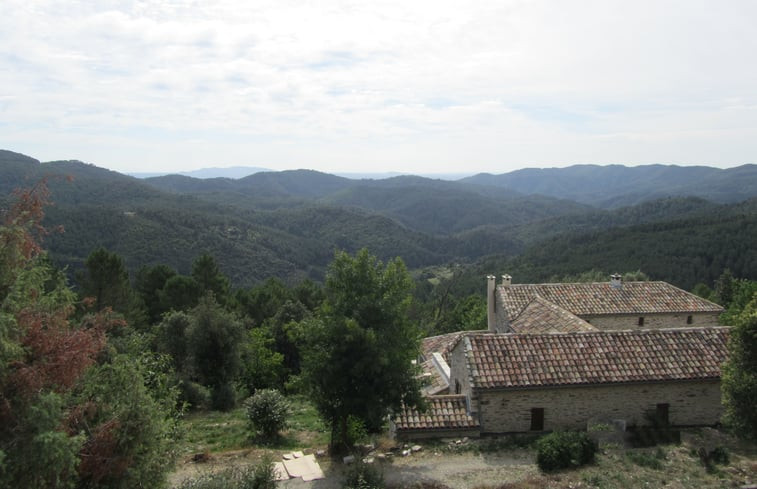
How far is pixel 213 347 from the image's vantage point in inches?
1040

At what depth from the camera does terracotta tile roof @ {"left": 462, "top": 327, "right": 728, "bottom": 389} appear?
16.7m

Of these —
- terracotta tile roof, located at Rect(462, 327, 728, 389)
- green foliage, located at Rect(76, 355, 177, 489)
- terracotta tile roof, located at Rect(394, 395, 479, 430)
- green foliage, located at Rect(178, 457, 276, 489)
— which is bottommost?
terracotta tile roof, located at Rect(394, 395, 479, 430)

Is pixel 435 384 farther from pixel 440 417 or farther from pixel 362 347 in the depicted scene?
pixel 362 347

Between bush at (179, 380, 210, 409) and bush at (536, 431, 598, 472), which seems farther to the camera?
bush at (179, 380, 210, 409)

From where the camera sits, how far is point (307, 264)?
16900 cm

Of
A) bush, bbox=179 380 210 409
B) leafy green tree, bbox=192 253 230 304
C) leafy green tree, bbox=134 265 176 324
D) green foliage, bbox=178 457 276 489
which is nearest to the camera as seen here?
green foliage, bbox=178 457 276 489

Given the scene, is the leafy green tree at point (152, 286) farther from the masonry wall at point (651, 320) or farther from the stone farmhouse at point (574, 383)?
the masonry wall at point (651, 320)

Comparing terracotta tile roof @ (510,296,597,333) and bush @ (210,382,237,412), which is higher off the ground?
terracotta tile roof @ (510,296,597,333)

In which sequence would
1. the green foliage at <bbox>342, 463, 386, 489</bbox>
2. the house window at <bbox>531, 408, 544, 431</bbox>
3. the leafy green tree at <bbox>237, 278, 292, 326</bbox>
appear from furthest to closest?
the leafy green tree at <bbox>237, 278, 292, 326</bbox>, the house window at <bbox>531, 408, 544, 431</bbox>, the green foliage at <bbox>342, 463, 386, 489</bbox>

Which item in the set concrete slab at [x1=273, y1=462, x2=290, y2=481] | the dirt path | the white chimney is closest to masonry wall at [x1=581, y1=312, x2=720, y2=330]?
the white chimney

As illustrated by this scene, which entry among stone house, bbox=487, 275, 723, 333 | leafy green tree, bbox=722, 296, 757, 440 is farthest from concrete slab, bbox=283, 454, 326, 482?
stone house, bbox=487, 275, 723, 333

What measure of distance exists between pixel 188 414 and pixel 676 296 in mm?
27172

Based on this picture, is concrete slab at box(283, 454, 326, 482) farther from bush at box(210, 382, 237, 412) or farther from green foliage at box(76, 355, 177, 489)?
bush at box(210, 382, 237, 412)

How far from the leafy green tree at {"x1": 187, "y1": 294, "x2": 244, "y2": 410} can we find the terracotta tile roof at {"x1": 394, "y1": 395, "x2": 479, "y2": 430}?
12293 millimetres
